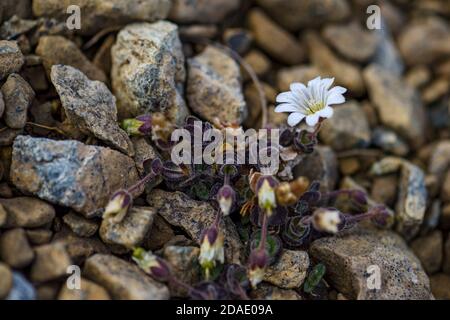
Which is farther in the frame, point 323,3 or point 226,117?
point 323,3

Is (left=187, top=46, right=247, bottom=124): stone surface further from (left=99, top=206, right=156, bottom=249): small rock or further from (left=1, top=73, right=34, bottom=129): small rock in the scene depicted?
(left=1, top=73, right=34, bottom=129): small rock

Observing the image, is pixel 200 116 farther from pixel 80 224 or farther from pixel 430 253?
pixel 430 253

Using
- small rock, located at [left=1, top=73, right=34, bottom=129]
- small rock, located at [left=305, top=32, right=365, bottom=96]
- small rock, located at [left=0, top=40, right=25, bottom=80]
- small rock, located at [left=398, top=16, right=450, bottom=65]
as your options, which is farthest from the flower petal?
small rock, located at [left=398, top=16, right=450, bottom=65]

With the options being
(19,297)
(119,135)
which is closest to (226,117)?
(119,135)

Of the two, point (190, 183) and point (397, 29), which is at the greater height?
point (397, 29)

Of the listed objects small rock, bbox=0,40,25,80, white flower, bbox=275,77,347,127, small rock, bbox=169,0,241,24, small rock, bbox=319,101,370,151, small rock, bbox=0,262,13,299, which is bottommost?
small rock, bbox=0,262,13,299

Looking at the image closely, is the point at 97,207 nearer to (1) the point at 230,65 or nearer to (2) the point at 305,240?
(2) the point at 305,240

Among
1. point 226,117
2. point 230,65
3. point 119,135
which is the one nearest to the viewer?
point 119,135

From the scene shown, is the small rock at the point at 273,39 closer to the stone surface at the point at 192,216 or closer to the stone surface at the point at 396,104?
the stone surface at the point at 396,104
